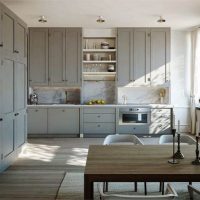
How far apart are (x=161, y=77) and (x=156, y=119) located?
1052mm

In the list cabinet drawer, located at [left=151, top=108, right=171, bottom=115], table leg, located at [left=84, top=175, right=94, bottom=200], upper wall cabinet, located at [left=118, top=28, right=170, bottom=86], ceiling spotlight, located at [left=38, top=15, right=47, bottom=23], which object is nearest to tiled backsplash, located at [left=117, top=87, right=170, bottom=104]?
upper wall cabinet, located at [left=118, top=28, right=170, bottom=86]

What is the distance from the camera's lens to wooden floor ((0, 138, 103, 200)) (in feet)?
13.0

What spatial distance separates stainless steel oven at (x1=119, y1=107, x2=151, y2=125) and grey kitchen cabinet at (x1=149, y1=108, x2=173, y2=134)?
0.14 meters

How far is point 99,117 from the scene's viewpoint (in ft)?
26.4

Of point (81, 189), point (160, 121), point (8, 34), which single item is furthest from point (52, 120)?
point (81, 189)

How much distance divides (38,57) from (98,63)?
1.50 metres

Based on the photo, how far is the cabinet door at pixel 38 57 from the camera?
26.7 feet

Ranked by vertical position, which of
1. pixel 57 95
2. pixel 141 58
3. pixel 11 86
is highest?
pixel 141 58

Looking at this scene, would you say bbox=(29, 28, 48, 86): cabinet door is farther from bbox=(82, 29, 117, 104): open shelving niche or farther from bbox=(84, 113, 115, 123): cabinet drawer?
bbox=(84, 113, 115, 123): cabinet drawer

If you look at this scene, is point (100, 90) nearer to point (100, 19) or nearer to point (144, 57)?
point (144, 57)

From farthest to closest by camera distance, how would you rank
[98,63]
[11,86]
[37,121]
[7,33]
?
[98,63], [37,121], [11,86], [7,33]

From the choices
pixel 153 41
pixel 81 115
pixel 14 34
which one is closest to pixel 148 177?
pixel 14 34

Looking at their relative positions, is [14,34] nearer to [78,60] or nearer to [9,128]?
[9,128]

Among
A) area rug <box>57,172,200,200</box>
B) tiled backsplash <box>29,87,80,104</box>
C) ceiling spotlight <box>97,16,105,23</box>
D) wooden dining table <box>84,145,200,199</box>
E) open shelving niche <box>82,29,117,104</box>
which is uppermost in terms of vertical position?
ceiling spotlight <box>97,16,105,23</box>
